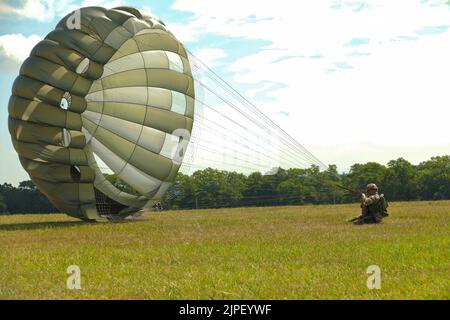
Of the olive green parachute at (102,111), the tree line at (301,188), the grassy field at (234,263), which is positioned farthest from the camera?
the tree line at (301,188)

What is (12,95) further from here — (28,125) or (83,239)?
(83,239)

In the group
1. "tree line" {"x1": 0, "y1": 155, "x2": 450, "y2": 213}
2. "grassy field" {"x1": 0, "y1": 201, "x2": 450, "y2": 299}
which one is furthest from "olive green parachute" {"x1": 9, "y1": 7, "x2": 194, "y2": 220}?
"tree line" {"x1": 0, "y1": 155, "x2": 450, "y2": 213}

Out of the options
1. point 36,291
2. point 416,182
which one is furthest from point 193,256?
point 416,182

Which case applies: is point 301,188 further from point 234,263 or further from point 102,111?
point 234,263

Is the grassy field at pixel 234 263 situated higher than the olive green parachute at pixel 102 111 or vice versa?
the olive green parachute at pixel 102 111

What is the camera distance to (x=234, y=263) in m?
9.87

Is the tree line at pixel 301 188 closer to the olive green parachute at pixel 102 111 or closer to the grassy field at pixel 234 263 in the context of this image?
the olive green parachute at pixel 102 111

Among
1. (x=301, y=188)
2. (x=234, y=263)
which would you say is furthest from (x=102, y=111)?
(x=301, y=188)

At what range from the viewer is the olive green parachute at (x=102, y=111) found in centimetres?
1817

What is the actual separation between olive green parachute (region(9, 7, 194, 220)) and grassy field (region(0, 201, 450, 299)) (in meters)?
3.38

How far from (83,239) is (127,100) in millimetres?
7782

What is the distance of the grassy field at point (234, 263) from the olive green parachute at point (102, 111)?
338cm

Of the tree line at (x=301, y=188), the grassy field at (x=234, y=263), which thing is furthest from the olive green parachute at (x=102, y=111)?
the tree line at (x=301, y=188)

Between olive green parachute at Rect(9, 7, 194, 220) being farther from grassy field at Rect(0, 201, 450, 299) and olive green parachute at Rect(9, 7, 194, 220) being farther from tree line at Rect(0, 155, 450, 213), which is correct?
tree line at Rect(0, 155, 450, 213)
